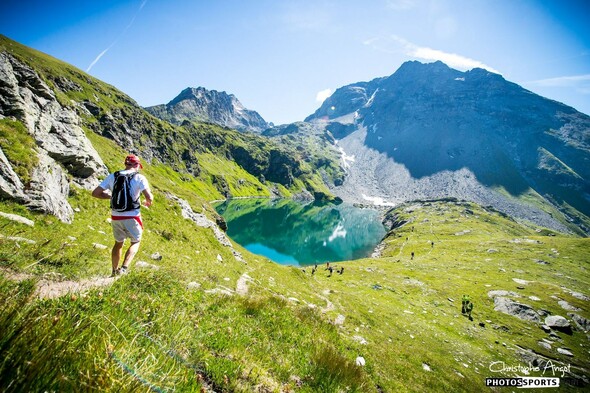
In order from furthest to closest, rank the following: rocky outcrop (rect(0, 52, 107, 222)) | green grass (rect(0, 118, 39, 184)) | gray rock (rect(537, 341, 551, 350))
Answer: gray rock (rect(537, 341, 551, 350)) < green grass (rect(0, 118, 39, 184)) < rocky outcrop (rect(0, 52, 107, 222))

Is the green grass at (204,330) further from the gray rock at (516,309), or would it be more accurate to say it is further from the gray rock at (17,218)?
the gray rock at (516,309)

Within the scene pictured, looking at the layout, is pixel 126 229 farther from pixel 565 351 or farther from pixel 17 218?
pixel 565 351

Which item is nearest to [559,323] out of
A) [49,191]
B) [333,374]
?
[333,374]

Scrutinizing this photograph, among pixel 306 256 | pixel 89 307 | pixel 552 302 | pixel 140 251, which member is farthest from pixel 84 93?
pixel 552 302

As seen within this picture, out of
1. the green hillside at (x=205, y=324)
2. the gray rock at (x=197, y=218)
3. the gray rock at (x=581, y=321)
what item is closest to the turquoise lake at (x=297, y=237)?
the green hillside at (x=205, y=324)

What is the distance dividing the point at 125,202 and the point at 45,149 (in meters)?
15.5

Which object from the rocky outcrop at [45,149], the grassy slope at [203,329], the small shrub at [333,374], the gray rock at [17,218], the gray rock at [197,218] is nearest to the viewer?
the grassy slope at [203,329]

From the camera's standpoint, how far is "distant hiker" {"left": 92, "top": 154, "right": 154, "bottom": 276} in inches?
384

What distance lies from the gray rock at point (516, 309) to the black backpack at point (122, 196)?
6063 centimetres

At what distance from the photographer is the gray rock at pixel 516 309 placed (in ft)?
151

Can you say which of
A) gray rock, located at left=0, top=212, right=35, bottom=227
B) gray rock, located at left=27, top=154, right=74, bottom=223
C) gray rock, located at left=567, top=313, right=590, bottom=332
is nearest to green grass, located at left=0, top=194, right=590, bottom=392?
gray rock, located at left=0, top=212, right=35, bottom=227

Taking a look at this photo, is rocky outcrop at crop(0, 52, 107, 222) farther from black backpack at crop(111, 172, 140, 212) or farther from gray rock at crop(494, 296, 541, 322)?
gray rock at crop(494, 296, 541, 322)

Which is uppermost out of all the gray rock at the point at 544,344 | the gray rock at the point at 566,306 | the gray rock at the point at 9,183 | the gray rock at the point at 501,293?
the gray rock at the point at 9,183

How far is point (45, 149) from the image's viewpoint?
19.3m
